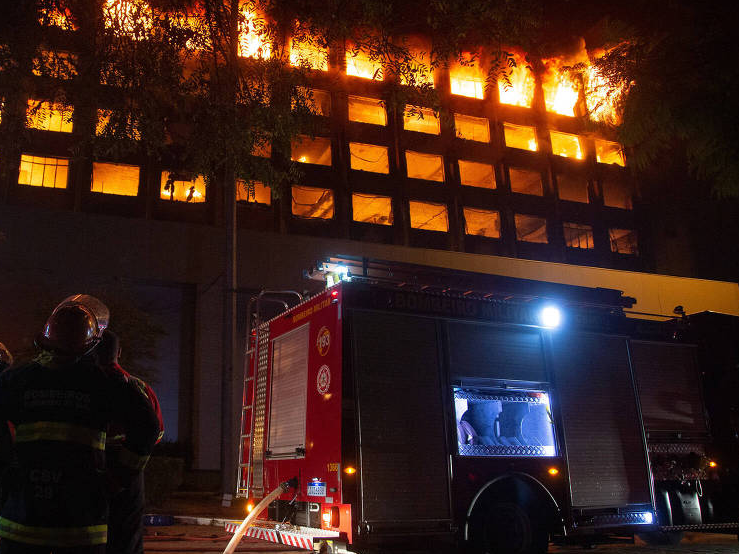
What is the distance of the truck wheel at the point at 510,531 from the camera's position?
19.5ft

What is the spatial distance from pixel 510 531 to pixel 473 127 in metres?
27.6

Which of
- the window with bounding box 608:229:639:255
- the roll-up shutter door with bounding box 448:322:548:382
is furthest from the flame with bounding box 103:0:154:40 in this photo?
the window with bounding box 608:229:639:255

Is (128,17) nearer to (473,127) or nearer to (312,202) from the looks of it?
(312,202)

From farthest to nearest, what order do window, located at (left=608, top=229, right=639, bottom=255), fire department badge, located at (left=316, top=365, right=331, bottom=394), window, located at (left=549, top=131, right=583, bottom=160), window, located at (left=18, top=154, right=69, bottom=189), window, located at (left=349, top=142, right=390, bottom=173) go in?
1. window, located at (left=549, top=131, right=583, bottom=160)
2. window, located at (left=608, top=229, right=639, bottom=255)
3. window, located at (left=349, top=142, right=390, bottom=173)
4. window, located at (left=18, top=154, right=69, bottom=189)
5. fire department badge, located at (left=316, top=365, right=331, bottom=394)

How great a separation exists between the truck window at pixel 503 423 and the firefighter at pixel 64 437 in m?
3.91

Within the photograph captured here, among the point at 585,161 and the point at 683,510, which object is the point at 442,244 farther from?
the point at 683,510

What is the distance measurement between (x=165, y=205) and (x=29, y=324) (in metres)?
6.63

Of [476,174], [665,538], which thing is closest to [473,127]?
[476,174]

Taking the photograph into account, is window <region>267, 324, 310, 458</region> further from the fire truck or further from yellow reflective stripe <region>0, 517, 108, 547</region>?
yellow reflective stripe <region>0, 517, 108, 547</region>

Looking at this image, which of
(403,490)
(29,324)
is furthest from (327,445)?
(29,324)

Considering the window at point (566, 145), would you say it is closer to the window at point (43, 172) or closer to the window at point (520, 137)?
the window at point (520, 137)

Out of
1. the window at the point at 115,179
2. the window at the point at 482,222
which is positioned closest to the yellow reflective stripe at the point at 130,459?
the window at the point at 115,179

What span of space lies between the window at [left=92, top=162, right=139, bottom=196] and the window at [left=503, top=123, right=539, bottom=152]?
18.4 metres

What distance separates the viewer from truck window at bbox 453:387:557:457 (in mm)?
6145
